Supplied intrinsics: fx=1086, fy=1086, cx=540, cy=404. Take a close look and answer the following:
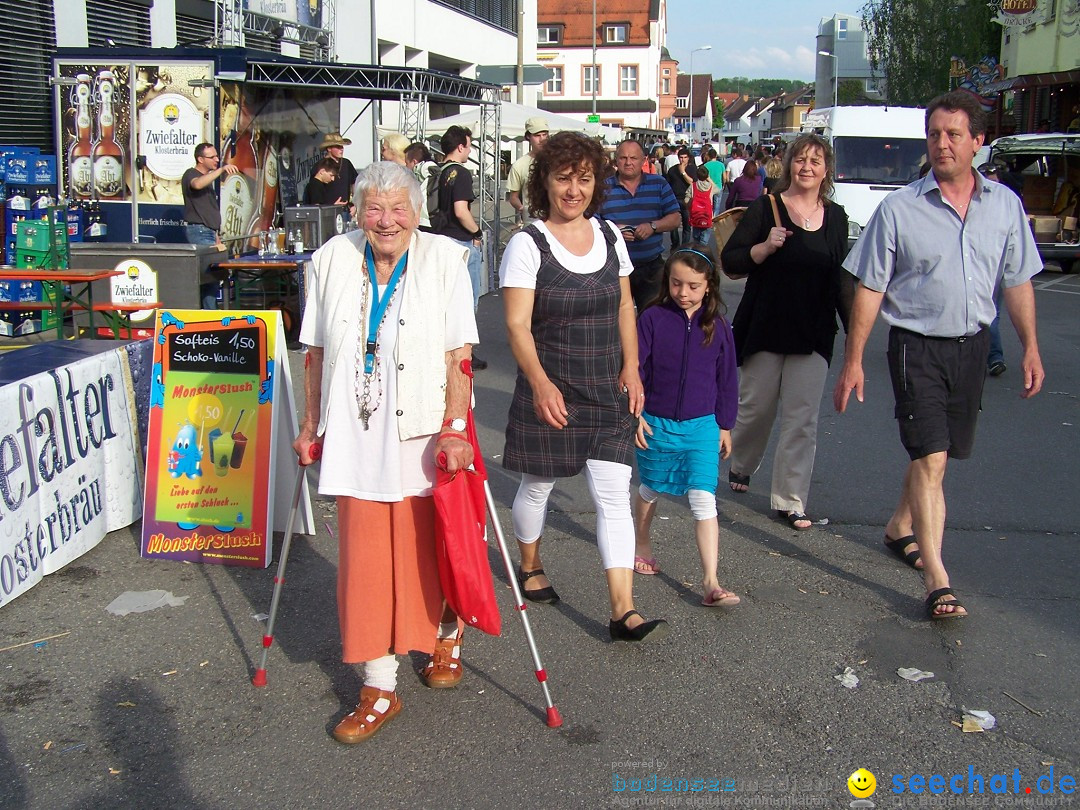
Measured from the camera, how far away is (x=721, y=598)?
15.2 feet

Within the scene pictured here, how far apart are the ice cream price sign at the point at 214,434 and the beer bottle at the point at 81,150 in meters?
9.21

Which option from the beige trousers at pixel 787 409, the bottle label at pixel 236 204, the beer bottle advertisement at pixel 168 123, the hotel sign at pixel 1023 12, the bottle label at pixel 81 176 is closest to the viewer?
the beige trousers at pixel 787 409

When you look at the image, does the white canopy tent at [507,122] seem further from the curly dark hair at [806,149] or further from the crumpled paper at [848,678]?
the crumpled paper at [848,678]

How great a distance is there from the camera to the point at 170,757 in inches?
137

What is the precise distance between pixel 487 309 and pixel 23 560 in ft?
29.8

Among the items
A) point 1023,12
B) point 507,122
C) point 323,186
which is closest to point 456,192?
point 323,186

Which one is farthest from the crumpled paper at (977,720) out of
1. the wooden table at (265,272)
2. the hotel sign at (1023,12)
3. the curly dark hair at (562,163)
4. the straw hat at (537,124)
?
the hotel sign at (1023,12)

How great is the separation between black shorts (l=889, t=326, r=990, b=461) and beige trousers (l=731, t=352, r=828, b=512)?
971 millimetres

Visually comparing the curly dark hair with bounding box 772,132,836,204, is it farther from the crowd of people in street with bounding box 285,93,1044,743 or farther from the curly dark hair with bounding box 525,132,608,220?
the curly dark hair with bounding box 525,132,608,220

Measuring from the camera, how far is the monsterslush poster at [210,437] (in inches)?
205

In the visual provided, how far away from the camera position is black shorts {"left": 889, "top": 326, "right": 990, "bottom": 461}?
457 cm

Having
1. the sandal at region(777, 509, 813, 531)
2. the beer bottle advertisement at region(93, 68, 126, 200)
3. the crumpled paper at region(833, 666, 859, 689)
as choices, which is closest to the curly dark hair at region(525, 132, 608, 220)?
the crumpled paper at region(833, 666, 859, 689)

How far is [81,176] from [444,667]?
11.5 meters

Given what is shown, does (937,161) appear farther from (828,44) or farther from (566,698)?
(828,44)
